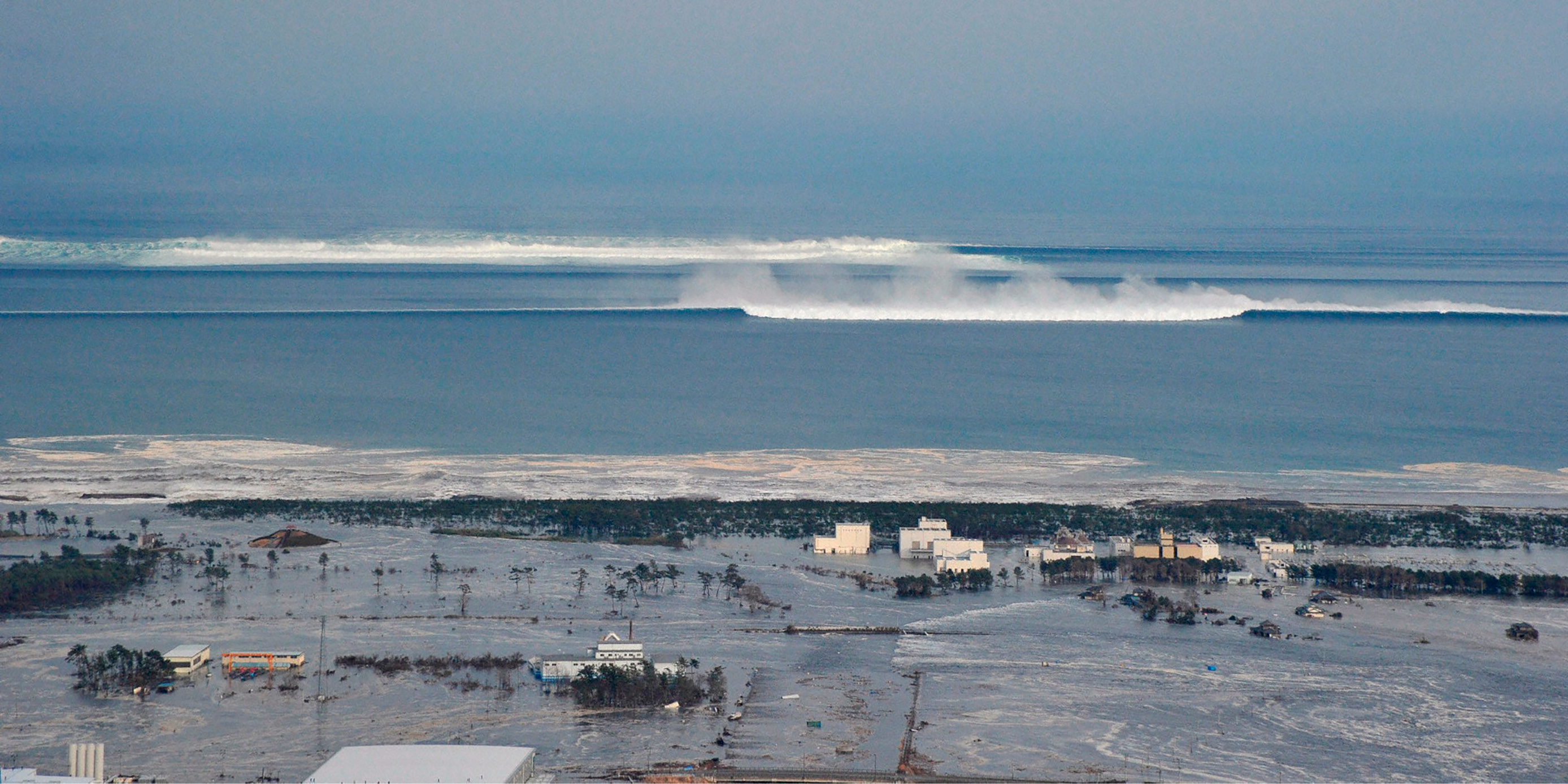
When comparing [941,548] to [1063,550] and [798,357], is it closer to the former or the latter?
[1063,550]

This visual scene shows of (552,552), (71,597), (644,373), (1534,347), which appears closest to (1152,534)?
(552,552)

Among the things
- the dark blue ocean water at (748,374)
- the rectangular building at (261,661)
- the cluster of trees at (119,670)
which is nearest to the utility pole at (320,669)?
the rectangular building at (261,661)

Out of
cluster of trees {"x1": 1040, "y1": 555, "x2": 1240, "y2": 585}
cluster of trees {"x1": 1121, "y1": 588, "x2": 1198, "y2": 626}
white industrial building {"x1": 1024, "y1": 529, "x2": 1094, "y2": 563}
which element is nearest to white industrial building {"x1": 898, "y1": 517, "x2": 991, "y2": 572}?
white industrial building {"x1": 1024, "y1": 529, "x2": 1094, "y2": 563}

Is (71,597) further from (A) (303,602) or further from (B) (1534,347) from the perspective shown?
(B) (1534,347)

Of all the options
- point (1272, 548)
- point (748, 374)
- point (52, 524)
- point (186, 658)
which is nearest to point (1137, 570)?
point (1272, 548)

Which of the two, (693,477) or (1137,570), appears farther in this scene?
(693,477)
